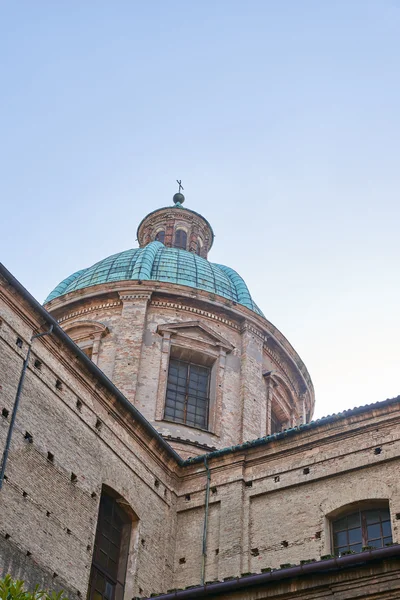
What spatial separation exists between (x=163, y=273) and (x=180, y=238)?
511 centimetres

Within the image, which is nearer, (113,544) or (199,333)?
(113,544)

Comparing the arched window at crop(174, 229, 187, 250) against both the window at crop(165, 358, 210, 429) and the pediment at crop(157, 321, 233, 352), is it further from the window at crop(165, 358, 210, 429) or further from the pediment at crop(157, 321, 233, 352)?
the window at crop(165, 358, 210, 429)

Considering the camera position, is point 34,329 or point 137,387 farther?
point 137,387

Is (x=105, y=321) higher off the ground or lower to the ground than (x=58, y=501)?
higher

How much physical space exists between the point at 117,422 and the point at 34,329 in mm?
2812

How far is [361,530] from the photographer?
16.7 m

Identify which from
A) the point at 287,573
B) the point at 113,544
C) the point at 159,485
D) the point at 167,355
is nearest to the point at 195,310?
the point at 167,355

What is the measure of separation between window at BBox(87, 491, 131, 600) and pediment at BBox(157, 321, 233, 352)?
7.46 meters

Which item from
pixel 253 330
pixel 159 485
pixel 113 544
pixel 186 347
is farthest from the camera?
pixel 253 330

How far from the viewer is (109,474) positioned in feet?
56.7

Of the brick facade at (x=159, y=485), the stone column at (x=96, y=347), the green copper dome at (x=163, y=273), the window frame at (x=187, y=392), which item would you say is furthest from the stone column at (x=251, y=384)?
the stone column at (x=96, y=347)

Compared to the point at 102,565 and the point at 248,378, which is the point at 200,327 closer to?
the point at 248,378

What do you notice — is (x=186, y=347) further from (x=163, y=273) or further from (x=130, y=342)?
(x=163, y=273)

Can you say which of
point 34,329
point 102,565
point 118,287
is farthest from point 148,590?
point 118,287
